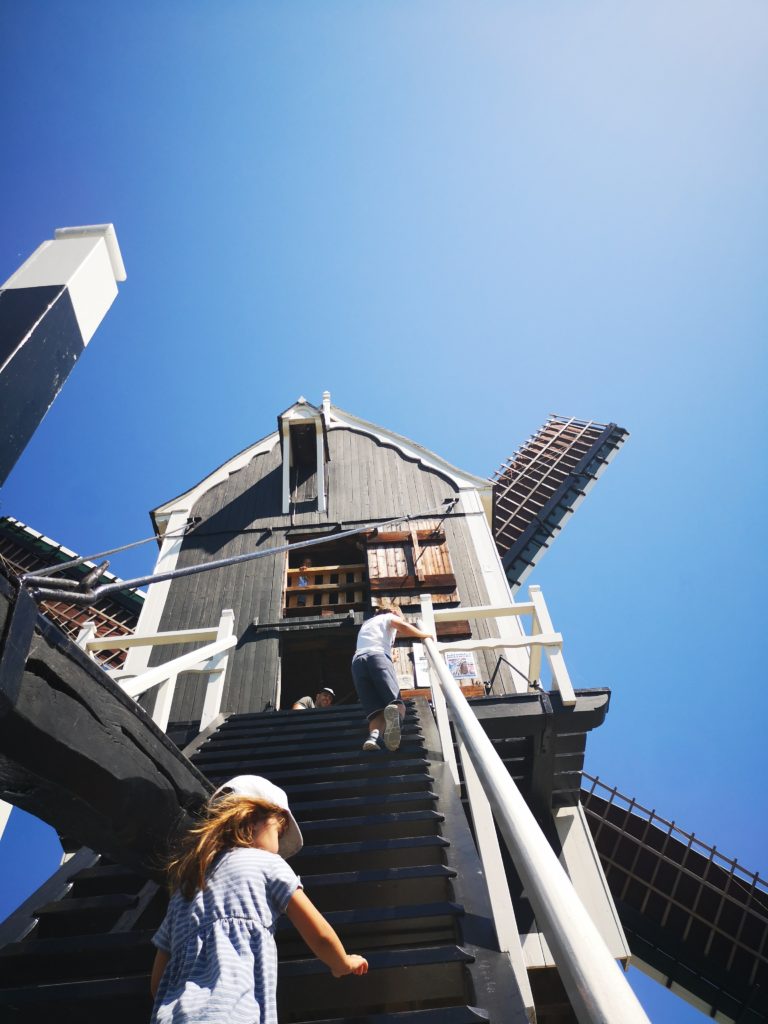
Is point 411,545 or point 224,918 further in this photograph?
point 411,545

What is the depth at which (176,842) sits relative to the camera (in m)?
2.00

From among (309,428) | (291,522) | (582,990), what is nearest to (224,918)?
(582,990)

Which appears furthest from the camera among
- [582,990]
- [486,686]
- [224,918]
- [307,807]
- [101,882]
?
[486,686]

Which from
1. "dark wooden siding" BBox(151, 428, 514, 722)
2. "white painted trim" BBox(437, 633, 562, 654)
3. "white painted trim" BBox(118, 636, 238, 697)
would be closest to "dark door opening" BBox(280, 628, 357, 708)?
"dark wooden siding" BBox(151, 428, 514, 722)

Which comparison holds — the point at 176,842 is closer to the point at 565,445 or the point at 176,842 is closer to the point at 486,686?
the point at 486,686

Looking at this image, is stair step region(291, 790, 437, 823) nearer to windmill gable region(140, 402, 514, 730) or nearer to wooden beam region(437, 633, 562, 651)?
wooden beam region(437, 633, 562, 651)

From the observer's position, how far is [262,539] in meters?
8.86

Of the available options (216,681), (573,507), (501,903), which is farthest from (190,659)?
(573,507)

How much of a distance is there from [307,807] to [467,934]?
1229mm

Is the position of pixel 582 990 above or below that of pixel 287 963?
below

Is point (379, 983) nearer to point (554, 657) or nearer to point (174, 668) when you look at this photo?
point (174, 668)

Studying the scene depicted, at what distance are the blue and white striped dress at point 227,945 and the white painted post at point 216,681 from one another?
137 inches

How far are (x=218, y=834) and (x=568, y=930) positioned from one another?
3.72 ft

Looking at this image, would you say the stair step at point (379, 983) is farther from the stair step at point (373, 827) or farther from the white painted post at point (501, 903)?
the stair step at point (373, 827)
